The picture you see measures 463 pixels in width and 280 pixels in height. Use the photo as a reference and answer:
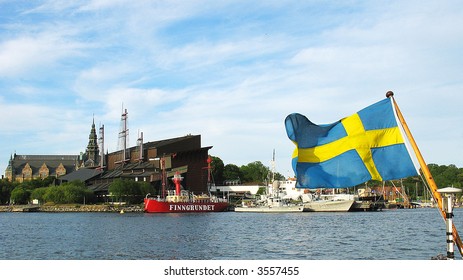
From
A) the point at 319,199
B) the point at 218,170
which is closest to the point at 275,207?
the point at 319,199

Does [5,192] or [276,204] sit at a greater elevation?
[5,192]

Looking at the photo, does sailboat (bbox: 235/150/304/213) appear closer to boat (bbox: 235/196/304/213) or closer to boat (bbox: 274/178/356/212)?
boat (bbox: 235/196/304/213)

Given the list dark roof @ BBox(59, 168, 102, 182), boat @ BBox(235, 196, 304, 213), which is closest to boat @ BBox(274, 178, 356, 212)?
boat @ BBox(235, 196, 304, 213)

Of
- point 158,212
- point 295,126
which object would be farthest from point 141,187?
point 295,126

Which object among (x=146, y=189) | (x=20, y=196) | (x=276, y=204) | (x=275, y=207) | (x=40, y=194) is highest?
(x=146, y=189)

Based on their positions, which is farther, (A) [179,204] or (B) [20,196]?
(B) [20,196]

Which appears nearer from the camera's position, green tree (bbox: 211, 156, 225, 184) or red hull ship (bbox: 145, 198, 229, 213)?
red hull ship (bbox: 145, 198, 229, 213)

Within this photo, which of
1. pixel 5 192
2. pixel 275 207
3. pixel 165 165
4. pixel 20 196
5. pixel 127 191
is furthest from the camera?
pixel 5 192

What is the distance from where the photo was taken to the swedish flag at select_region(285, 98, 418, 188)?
15703 millimetres

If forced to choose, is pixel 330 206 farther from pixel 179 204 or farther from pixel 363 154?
pixel 363 154

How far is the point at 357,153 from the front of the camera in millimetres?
16141

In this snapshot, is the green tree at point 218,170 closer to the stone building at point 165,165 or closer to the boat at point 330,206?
the stone building at point 165,165

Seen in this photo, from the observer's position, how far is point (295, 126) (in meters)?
18.0

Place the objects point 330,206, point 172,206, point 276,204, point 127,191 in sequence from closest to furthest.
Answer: point 330,206
point 276,204
point 172,206
point 127,191
